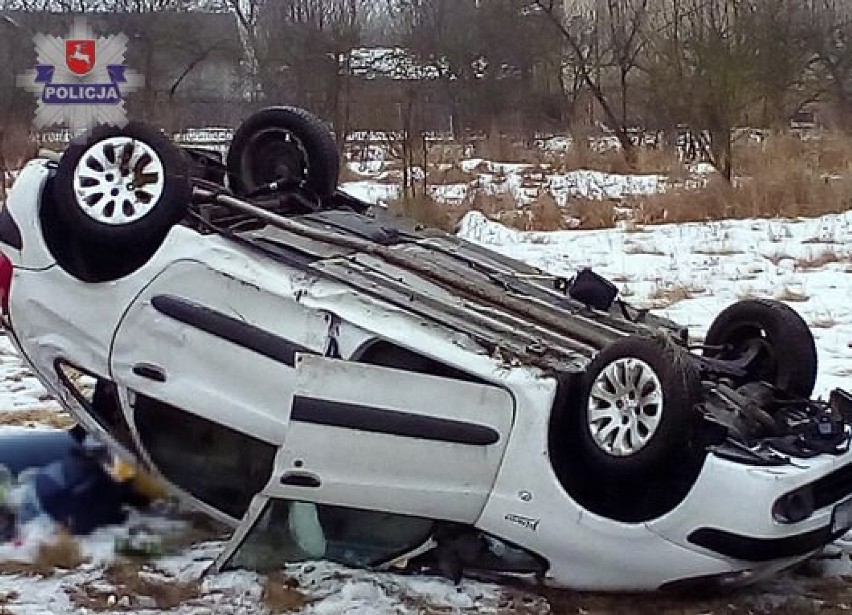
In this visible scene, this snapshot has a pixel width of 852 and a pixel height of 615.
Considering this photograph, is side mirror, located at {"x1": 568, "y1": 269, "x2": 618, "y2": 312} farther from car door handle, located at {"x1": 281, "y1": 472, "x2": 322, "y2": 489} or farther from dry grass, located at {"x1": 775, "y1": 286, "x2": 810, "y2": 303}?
dry grass, located at {"x1": 775, "y1": 286, "x2": 810, "y2": 303}

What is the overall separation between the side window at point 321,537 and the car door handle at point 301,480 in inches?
5.7

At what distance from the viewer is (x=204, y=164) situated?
17.2 feet

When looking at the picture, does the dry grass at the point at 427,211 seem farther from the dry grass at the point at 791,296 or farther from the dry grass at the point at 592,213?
the dry grass at the point at 791,296

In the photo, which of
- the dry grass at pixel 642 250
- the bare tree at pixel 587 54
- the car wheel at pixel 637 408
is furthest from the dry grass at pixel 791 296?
the bare tree at pixel 587 54

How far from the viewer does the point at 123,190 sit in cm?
433

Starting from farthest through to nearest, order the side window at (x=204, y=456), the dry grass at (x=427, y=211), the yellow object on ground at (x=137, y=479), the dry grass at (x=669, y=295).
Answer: the dry grass at (x=427, y=211) < the dry grass at (x=669, y=295) < the yellow object on ground at (x=137, y=479) < the side window at (x=204, y=456)

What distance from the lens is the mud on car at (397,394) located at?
3777 millimetres

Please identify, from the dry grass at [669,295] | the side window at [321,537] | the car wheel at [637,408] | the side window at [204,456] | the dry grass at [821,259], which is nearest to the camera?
the car wheel at [637,408]

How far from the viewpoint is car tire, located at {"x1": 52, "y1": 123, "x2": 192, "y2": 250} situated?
429cm

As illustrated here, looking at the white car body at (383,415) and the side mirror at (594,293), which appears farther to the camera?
the side mirror at (594,293)

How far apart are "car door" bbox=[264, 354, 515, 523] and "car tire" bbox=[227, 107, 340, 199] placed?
4.68 feet

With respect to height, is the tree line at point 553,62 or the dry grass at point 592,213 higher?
the tree line at point 553,62

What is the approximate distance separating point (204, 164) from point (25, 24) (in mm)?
24815

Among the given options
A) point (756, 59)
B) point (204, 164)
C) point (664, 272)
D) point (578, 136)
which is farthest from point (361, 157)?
point (204, 164)
